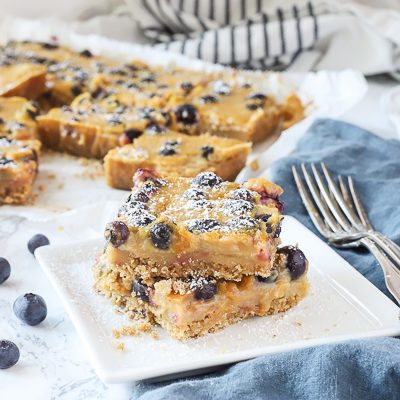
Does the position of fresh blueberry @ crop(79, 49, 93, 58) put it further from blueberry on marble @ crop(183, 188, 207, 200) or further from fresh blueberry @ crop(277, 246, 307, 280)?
fresh blueberry @ crop(277, 246, 307, 280)

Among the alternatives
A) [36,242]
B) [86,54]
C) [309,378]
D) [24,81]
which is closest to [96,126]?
[24,81]

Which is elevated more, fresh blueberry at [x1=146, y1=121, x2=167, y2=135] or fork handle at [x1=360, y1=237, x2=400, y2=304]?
fork handle at [x1=360, y1=237, x2=400, y2=304]

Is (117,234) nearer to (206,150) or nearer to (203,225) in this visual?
(203,225)

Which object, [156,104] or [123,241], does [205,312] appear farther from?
[156,104]

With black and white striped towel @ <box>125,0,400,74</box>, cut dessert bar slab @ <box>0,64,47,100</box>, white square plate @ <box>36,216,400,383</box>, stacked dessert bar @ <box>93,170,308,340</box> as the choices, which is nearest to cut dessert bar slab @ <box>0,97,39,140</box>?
cut dessert bar slab @ <box>0,64,47,100</box>

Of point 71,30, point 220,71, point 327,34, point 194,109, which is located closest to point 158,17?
point 71,30

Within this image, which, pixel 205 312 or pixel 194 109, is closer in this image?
pixel 205 312

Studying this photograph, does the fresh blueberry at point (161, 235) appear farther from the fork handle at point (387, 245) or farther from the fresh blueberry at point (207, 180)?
the fork handle at point (387, 245)
